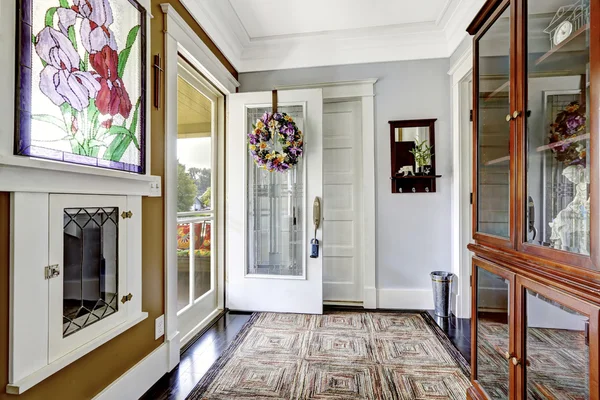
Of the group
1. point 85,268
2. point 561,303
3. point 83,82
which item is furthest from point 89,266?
point 561,303

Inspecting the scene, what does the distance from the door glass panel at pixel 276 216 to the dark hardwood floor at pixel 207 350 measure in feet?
1.82

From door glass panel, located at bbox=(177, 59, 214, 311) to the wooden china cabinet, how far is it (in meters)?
2.03

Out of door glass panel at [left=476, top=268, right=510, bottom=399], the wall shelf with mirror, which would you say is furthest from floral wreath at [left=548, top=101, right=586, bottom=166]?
the wall shelf with mirror

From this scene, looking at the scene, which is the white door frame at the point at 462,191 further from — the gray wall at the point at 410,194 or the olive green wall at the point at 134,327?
the olive green wall at the point at 134,327

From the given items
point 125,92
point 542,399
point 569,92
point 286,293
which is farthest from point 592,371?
point 286,293

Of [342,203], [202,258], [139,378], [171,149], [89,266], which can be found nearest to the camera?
[89,266]

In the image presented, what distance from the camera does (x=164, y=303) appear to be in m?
2.02

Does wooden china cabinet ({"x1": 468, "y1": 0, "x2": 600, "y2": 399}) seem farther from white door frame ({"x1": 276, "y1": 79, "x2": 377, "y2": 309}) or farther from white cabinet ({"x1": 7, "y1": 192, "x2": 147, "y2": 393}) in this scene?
white cabinet ({"x1": 7, "y1": 192, "x2": 147, "y2": 393})

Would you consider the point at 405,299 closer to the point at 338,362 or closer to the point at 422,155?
the point at 338,362

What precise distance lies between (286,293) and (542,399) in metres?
2.17

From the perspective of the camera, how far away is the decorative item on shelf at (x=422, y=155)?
3000mm

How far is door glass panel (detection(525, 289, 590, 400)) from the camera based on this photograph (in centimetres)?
92

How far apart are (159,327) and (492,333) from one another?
72.1 inches

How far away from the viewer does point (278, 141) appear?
9.81 ft
